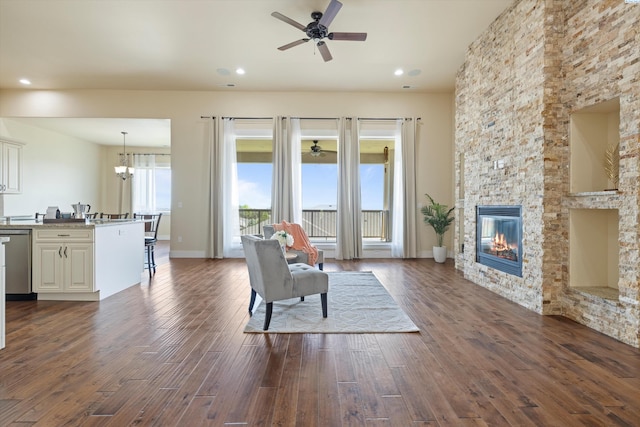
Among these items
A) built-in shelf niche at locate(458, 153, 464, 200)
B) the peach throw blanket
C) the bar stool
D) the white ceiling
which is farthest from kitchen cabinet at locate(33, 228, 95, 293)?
built-in shelf niche at locate(458, 153, 464, 200)

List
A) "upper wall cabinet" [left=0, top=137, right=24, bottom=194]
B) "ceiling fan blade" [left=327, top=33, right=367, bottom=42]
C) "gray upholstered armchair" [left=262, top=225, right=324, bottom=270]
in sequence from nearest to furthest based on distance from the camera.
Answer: "ceiling fan blade" [left=327, top=33, right=367, bottom=42] < "gray upholstered armchair" [left=262, top=225, right=324, bottom=270] < "upper wall cabinet" [left=0, top=137, right=24, bottom=194]

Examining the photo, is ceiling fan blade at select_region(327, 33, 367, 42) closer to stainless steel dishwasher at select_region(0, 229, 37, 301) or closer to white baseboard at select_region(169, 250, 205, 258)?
stainless steel dishwasher at select_region(0, 229, 37, 301)

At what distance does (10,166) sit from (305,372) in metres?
8.13

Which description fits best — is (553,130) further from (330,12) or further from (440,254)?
(440,254)

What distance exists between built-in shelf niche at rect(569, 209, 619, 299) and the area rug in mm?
1875

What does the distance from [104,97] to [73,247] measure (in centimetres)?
478

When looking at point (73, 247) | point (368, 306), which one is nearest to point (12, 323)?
point (73, 247)

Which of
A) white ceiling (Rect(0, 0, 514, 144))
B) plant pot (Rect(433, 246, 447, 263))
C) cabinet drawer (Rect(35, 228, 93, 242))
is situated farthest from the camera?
plant pot (Rect(433, 246, 447, 263))

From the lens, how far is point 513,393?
2.01 meters

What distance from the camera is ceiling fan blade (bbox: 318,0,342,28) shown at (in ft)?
11.9

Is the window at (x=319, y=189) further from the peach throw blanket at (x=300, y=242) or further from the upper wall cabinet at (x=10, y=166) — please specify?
the upper wall cabinet at (x=10, y=166)

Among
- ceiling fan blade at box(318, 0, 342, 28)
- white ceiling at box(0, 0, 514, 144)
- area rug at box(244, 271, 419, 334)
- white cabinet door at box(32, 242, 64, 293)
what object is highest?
white ceiling at box(0, 0, 514, 144)

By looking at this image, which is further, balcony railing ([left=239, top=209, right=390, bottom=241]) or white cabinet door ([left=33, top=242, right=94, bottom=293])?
balcony railing ([left=239, top=209, right=390, bottom=241])

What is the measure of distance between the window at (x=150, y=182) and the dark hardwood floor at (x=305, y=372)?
770 centimetres
